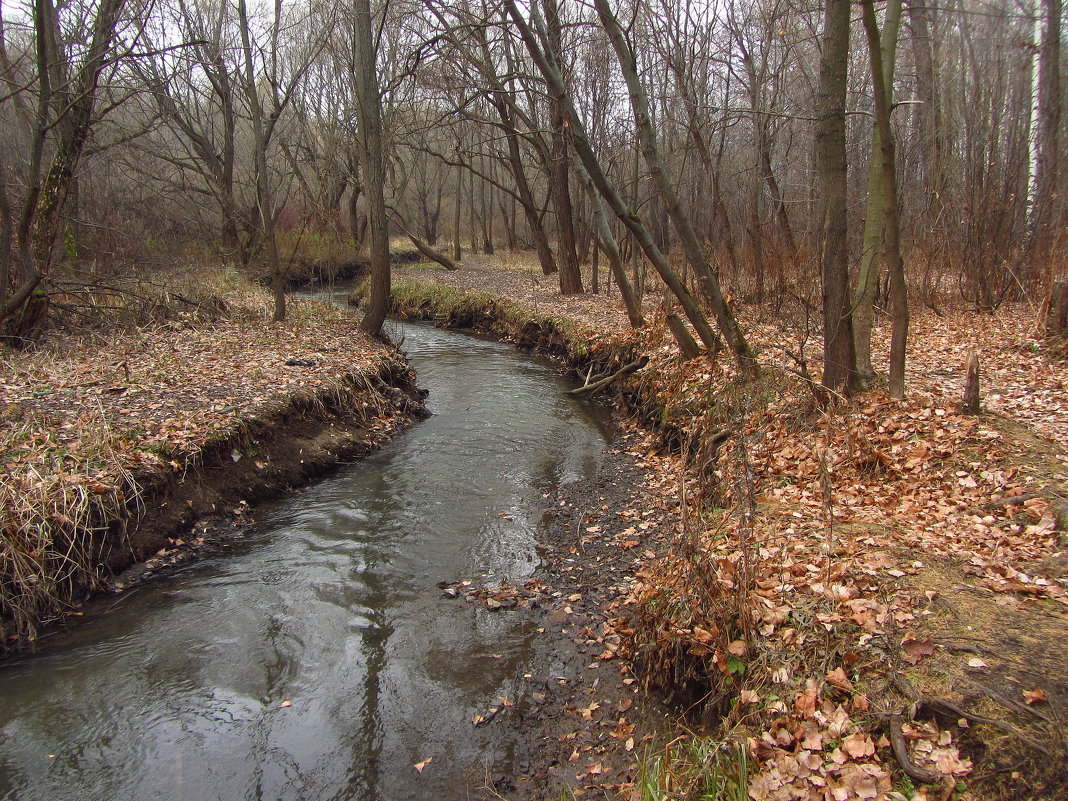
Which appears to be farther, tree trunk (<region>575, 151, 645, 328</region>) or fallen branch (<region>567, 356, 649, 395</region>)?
tree trunk (<region>575, 151, 645, 328</region>)

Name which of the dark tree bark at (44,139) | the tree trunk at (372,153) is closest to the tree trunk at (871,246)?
the tree trunk at (372,153)

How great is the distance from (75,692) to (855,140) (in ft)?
57.1

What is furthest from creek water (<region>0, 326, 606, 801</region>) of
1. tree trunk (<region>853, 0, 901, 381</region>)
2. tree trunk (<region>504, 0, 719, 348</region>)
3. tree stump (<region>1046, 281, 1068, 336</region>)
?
tree stump (<region>1046, 281, 1068, 336</region>)

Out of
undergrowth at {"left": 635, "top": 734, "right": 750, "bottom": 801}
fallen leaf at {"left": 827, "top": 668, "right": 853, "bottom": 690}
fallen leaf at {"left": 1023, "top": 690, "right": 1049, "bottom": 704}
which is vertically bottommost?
undergrowth at {"left": 635, "top": 734, "right": 750, "bottom": 801}

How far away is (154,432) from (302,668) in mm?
3491

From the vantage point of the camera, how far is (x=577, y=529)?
6418mm

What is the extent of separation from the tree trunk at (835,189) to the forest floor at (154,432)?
584 centimetres

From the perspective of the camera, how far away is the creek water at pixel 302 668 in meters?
3.64

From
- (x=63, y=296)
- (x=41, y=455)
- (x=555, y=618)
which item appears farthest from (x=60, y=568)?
(x=63, y=296)

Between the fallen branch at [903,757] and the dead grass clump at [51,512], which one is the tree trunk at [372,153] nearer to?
the dead grass clump at [51,512]

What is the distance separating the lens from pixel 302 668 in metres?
4.49

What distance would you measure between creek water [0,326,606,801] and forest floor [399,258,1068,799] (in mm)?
680

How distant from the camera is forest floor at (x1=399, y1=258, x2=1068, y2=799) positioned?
9.46 ft

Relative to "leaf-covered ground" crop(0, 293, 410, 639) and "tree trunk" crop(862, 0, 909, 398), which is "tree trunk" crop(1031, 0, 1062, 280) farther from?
"leaf-covered ground" crop(0, 293, 410, 639)
